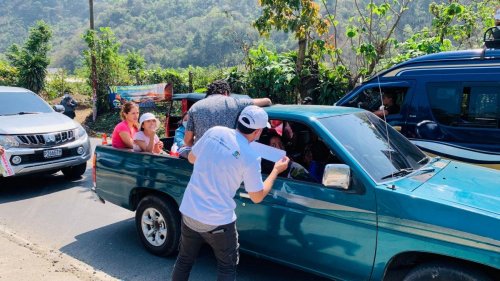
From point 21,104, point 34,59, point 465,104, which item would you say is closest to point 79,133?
point 21,104

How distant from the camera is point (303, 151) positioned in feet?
13.8

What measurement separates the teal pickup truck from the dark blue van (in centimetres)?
165

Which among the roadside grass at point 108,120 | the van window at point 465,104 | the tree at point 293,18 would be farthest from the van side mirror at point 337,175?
the roadside grass at point 108,120

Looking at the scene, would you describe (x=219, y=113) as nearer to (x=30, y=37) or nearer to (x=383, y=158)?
(x=383, y=158)

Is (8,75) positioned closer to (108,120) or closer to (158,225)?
(108,120)

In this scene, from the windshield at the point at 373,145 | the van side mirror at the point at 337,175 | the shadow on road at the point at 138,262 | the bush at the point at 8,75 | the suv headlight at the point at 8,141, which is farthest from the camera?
the bush at the point at 8,75

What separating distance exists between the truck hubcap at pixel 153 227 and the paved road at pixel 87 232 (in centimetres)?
20

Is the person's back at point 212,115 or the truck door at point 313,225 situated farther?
the person's back at point 212,115

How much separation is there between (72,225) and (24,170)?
191cm

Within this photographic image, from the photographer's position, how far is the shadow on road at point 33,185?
7.09 meters

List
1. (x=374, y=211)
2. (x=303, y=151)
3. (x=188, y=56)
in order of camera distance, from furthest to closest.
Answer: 1. (x=188, y=56)
2. (x=303, y=151)
3. (x=374, y=211)

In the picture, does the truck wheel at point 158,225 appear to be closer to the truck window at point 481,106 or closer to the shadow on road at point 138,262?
the shadow on road at point 138,262

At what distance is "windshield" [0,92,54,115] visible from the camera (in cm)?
778

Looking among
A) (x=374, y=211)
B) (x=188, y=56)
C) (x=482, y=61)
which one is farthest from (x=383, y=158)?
(x=188, y=56)
